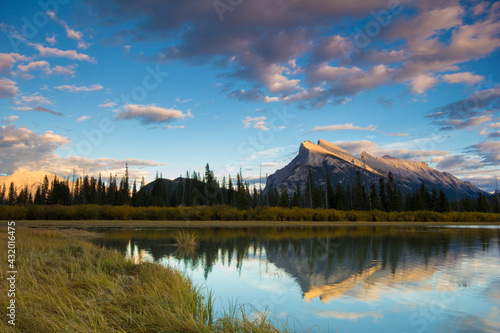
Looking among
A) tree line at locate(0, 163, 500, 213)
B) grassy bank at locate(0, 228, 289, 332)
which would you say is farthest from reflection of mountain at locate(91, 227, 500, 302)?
tree line at locate(0, 163, 500, 213)

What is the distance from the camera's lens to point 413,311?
8.98m

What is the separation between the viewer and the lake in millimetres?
8406

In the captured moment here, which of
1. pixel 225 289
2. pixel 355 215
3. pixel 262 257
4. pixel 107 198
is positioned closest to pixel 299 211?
pixel 355 215

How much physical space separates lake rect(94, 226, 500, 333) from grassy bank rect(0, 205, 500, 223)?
33908 millimetres

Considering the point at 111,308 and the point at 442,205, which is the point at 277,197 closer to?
the point at 442,205

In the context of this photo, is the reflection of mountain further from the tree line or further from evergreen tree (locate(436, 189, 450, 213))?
evergreen tree (locate(436, 189, 450, 213))

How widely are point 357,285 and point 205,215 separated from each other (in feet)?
148

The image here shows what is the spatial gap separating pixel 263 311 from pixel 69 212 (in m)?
49.9

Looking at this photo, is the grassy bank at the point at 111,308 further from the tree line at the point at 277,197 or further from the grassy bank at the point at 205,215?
the tree line at the point at 277,197

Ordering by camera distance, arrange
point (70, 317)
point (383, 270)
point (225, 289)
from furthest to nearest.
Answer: point (383, 270) → point (225, 289) → point (70, 317)

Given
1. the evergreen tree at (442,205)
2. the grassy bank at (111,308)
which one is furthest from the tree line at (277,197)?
the grassy bank at (111,308)

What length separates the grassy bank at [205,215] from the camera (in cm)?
5053

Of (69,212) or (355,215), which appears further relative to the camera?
(355,215)

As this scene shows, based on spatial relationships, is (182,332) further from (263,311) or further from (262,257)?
(262,257)
